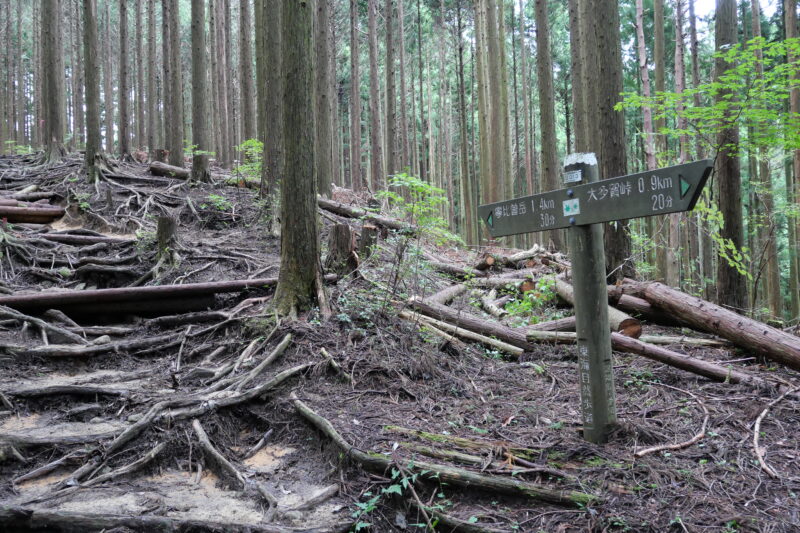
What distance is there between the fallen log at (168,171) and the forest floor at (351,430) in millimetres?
7073

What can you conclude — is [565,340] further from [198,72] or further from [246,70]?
[246,70]

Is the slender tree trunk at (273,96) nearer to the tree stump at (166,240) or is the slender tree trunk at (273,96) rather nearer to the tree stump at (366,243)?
the tree stump at (166,240)

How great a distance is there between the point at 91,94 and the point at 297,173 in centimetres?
990

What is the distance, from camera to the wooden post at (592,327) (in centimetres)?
382

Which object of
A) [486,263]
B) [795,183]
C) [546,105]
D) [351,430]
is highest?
[546,105]

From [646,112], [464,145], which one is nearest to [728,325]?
[646,112]

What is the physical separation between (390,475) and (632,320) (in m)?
4.42

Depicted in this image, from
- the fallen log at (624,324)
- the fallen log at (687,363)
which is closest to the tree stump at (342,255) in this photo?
the fallen log at (624,324)

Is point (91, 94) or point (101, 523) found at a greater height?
point (91, 94)

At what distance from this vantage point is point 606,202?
3.58 metres

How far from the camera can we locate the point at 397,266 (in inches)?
254

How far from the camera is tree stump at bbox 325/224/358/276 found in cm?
730

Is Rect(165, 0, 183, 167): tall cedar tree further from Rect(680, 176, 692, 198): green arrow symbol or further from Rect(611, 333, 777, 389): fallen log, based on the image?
Rect(680, 176, 692, 198): green arrow symbol

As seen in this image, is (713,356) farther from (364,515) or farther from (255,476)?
(255,476)
